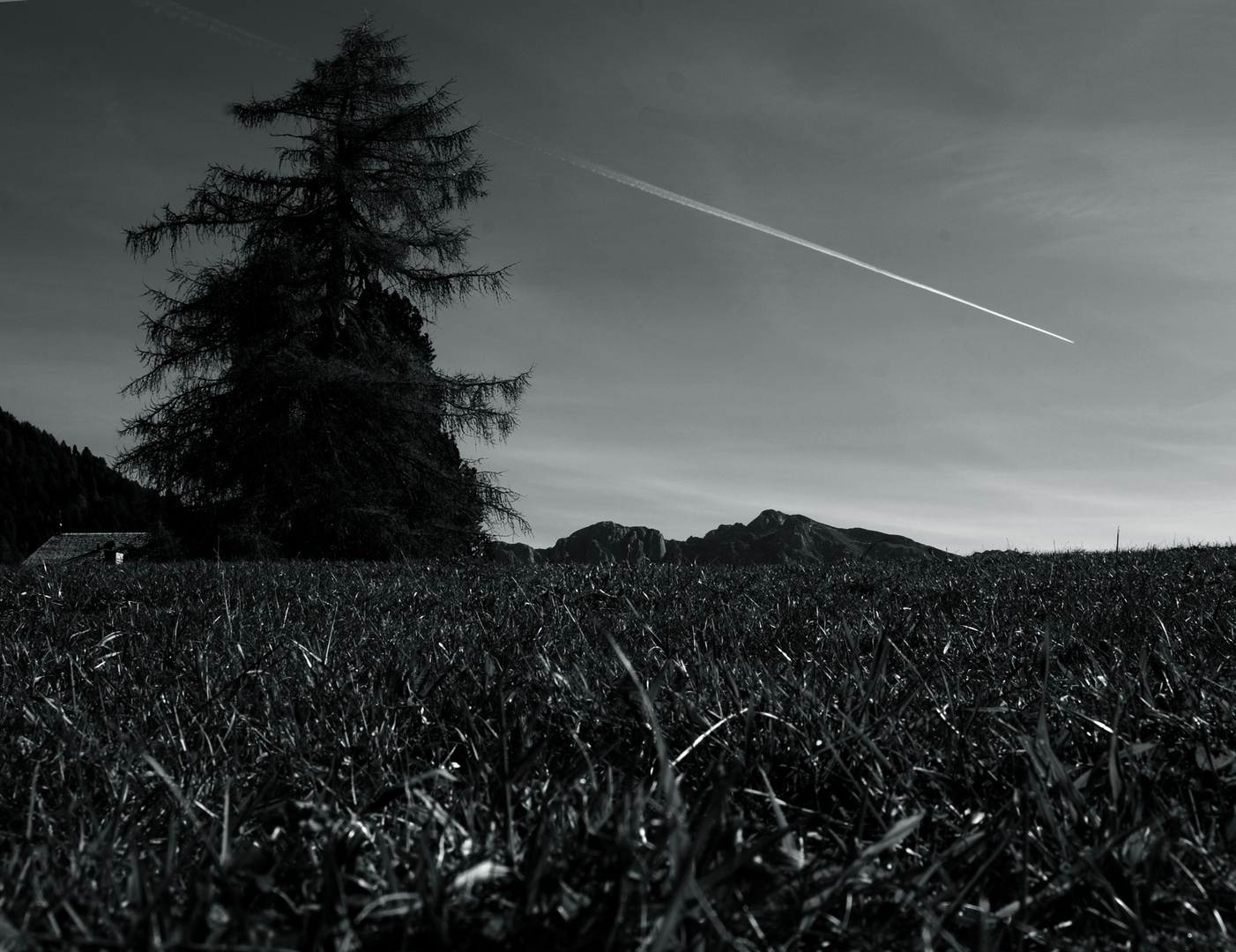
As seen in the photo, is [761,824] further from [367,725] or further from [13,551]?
[13,551]

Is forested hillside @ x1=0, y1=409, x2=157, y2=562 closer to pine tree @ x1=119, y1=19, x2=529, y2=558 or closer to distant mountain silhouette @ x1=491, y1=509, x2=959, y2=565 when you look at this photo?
pine tree @ x1=119, y1=19, x2=529, y2=558

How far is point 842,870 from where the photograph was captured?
3.25 ft

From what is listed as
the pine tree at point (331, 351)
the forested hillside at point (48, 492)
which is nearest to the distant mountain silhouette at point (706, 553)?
the pine tree at point (331, 351)

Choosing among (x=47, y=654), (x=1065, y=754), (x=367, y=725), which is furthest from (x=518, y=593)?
(x=1065, y=754)

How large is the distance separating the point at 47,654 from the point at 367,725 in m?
1.84

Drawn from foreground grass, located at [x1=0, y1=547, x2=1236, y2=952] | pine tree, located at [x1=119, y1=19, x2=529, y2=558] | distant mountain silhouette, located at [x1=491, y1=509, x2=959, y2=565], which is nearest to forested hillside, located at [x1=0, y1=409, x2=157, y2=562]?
pine tree, located at [x1=119, y1=19, x2=529, y2=558]

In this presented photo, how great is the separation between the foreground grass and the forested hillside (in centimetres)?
10645

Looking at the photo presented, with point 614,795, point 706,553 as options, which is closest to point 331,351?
point 706,553

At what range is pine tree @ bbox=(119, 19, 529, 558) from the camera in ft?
71.9

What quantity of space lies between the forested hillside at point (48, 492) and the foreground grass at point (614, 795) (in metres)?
106

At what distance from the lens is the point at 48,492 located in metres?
107

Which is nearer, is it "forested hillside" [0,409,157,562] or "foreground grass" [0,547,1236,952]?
"foreground grass" [0,547,1236,952]

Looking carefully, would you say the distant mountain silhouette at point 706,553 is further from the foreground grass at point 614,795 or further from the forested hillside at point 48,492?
the forested hillside at point 48,492

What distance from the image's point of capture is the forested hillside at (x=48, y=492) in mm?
100125
